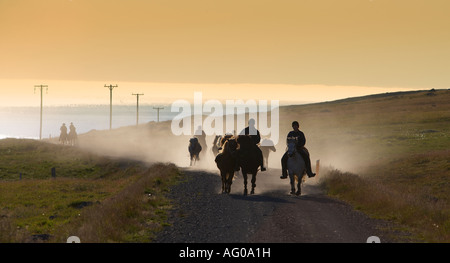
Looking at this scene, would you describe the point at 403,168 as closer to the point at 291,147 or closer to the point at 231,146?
the point at 291,147

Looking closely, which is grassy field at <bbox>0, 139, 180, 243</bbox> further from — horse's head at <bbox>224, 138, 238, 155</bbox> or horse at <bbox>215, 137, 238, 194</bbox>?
horse's head at <bbox>224, 138, 238, 155</bbox>

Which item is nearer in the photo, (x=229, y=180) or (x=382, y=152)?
(x=229, y=180)

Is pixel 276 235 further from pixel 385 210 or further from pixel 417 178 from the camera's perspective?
pixel 417 178

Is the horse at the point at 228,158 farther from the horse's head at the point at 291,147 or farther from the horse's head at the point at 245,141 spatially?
the horse's head at the point at 291,147

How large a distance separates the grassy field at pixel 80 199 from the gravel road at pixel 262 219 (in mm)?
882

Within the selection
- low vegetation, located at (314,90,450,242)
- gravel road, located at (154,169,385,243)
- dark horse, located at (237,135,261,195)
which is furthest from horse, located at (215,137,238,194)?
low vegetation, located at (314,90,450,242)

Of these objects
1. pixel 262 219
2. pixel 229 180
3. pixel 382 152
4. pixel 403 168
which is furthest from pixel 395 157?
pixel 262 219

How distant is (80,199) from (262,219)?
1661 centimetres

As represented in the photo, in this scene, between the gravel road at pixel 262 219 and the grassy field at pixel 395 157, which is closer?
the gravel road at pixel 262 219

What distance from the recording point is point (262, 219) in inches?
643

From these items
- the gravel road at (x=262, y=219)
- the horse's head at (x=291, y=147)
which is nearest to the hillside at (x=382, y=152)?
the gravel road at (x=262, y=219)

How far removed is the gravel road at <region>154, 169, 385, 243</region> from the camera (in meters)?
13.7

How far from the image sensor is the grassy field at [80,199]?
15.5 meters
